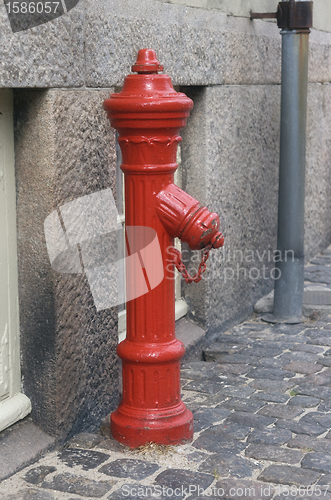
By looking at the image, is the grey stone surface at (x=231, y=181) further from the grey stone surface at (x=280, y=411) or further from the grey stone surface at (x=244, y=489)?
the grey stone surface at (x=244, y=489)

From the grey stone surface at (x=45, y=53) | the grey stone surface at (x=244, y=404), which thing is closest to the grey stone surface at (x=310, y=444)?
the grey stone surface at (x=244, y=404)

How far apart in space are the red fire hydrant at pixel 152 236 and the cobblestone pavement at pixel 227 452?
5.0 inches

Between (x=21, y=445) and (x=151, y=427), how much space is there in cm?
52

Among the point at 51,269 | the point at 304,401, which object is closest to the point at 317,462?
the point at 304,401

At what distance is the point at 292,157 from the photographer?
4.72 meters

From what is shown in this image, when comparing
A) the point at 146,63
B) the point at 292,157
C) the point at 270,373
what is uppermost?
the point at 146,63

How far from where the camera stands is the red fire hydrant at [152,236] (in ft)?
8.96

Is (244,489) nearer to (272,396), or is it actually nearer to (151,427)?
(151,427)

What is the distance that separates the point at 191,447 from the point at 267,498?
1.62 feet

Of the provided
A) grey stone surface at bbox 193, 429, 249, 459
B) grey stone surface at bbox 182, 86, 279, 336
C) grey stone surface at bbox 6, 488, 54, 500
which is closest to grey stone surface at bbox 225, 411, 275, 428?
grey stone surface at bbox 193, 429, 249, 459

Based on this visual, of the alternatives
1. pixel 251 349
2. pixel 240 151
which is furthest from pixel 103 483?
pixel 240 151

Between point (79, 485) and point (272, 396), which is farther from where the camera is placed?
point (272, 396)

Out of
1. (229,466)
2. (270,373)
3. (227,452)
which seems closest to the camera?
(229,466)

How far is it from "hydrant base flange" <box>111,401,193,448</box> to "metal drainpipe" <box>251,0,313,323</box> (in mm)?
1964
